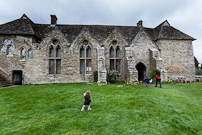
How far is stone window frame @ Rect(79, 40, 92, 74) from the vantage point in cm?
1585

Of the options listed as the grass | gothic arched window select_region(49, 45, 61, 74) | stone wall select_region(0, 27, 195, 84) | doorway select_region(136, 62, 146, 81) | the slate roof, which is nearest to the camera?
the grass

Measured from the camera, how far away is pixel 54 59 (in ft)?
51.5

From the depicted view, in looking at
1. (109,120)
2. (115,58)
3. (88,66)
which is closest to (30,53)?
(88,66)

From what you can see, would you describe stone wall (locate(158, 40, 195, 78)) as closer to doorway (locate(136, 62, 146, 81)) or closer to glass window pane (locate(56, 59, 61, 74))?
doorway (locate(136, 62, 146, 81))

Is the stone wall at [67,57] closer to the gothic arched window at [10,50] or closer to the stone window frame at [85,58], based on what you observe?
the stone window frame at [85,58]

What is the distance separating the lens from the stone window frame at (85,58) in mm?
15852

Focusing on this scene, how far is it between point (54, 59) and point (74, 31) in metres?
6.19

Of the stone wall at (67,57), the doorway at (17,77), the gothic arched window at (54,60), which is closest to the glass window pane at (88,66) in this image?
the stone wall at (67,57)

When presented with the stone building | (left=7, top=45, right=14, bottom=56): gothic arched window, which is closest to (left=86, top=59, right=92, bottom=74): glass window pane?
the stone building

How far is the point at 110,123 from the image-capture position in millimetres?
4129

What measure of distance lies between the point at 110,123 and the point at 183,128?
9.78 feet

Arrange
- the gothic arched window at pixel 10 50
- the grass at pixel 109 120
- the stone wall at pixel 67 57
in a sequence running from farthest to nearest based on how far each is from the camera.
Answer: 1. the gothic arched window at pixel 10 50
2. the stone wall at pixel 67 57
3. the grass at pixel 109 120

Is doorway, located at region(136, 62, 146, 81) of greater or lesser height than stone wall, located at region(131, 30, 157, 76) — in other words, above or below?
below

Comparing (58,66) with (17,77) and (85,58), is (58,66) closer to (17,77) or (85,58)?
(85,58)
